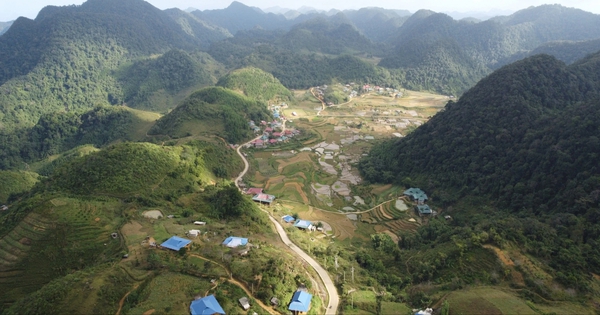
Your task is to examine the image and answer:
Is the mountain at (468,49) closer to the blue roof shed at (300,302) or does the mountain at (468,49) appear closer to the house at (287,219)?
the house at (287,219)

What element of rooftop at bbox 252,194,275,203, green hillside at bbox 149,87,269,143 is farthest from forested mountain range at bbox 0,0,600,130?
rooftop at bbox 252,194,275,203

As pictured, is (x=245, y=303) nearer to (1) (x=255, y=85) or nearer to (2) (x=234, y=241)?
(2) (x=234, y=241)

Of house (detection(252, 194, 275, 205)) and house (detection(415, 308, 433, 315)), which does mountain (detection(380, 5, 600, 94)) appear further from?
house (detection(415, 308, 433, 315))

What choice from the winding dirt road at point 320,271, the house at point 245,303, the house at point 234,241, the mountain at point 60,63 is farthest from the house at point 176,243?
the mountain at point 60,63

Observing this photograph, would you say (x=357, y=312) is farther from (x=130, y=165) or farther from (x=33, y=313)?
(x=130, y=165)

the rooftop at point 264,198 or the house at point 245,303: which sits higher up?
the house at point 245,303

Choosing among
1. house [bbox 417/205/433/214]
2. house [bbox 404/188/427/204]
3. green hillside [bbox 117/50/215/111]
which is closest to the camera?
house [bbox 417/205/433/214]
